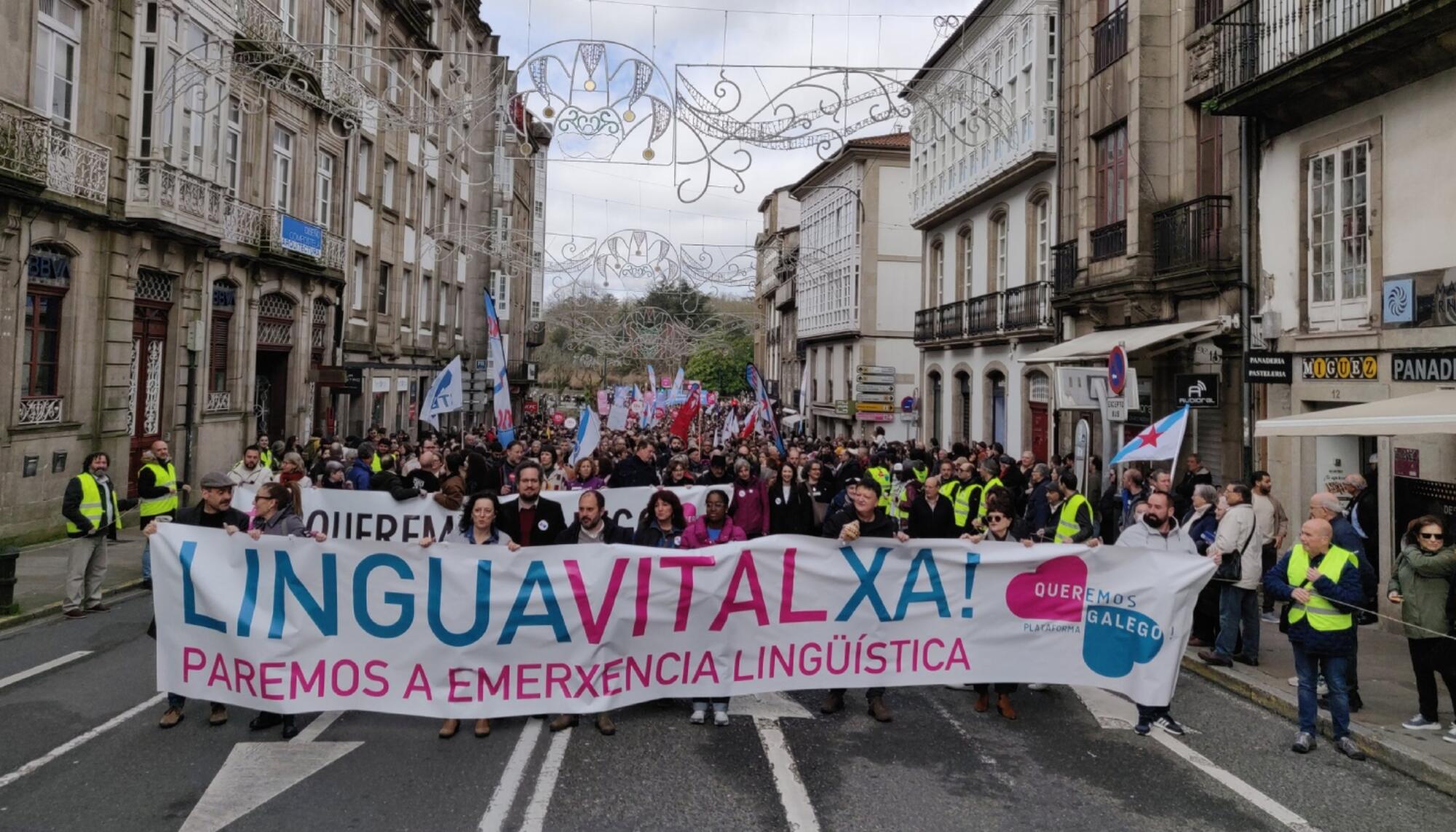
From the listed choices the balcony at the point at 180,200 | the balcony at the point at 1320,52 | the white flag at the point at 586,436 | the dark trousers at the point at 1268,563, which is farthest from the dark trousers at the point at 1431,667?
the balcony at the point at 180,200

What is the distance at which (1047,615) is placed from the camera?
682 cm

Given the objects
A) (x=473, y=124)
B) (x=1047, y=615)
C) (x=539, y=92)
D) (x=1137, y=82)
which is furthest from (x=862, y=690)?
(x=1137, y=82)

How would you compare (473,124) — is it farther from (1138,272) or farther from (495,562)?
(1138,272)

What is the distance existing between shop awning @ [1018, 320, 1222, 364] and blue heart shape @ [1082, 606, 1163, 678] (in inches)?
308

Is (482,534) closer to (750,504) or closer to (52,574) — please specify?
(750,504)

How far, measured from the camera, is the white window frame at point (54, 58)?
14.8 meters

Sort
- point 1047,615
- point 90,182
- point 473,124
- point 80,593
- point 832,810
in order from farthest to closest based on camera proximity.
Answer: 1. point 90,182
2. point 473,124
3. point 80,593
4. point 1047,615
5. point 832,810

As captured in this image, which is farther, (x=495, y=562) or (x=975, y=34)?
(x=975, y=34)

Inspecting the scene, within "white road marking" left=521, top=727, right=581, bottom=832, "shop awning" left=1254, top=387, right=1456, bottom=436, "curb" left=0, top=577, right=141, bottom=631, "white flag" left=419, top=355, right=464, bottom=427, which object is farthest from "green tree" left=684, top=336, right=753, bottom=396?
"white road marking" left=521, top=727, right=581, bottom=832

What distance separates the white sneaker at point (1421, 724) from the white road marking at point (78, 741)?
8.83 m

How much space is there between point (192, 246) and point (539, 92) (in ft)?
34.4

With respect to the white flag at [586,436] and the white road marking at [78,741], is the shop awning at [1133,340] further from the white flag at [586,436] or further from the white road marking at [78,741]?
the white road marking at [78,741]

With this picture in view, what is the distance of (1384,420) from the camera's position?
8859 mm

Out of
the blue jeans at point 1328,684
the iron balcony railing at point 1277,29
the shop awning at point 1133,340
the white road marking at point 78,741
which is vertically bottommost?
the white road marking at point 78,741
